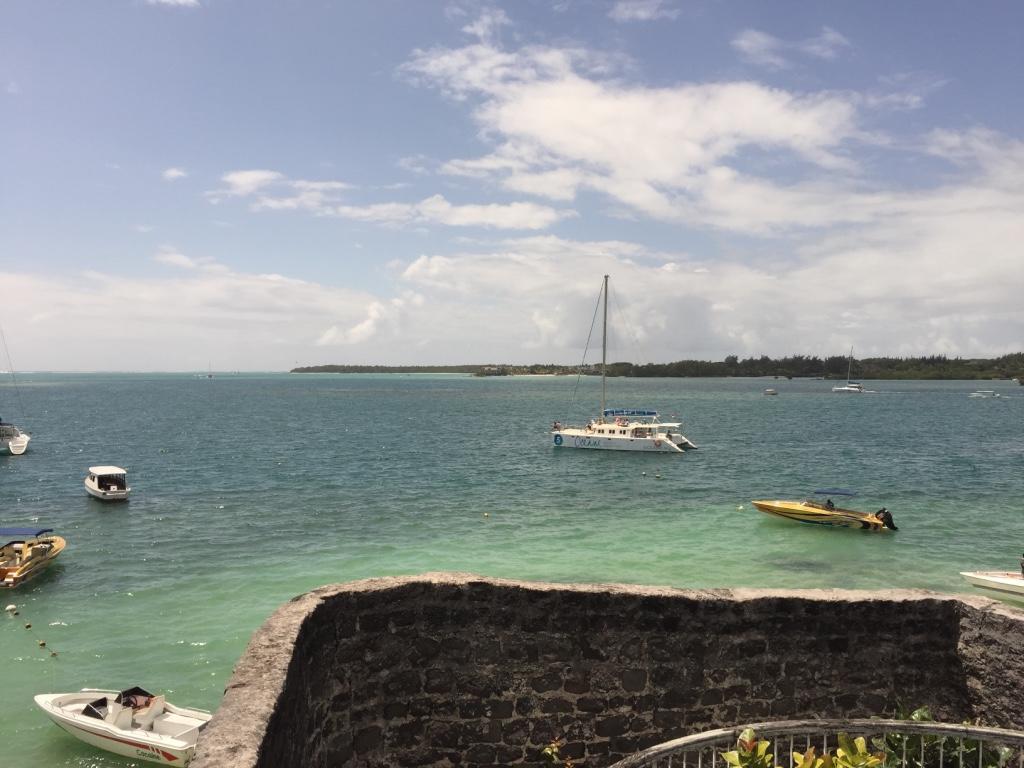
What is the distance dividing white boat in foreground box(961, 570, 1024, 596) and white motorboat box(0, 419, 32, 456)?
57.2 meters

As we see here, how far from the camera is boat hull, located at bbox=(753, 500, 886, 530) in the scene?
25.2m

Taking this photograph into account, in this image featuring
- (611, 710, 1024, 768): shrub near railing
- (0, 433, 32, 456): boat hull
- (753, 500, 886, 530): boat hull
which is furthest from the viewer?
(0, 433, 32, 456): boat hull

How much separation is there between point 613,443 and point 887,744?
47257 millimetres

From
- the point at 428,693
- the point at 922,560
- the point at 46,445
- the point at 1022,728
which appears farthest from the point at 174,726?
the point at 46,445

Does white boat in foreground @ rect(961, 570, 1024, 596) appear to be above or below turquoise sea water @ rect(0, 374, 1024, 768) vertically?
above

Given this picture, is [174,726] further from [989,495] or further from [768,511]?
[989,495]

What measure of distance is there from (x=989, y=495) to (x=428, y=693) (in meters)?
36.2

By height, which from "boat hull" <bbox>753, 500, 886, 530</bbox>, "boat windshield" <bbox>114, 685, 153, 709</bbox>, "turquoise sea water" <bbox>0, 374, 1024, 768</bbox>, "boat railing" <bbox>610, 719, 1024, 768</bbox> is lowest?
"turquoise sea water" <bbox>0, 374, 1024, 768</bbox>

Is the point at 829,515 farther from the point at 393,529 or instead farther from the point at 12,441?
the point at 12,441

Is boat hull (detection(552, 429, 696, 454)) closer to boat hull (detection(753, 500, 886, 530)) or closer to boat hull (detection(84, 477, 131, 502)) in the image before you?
boat hull (detection(753, 500, 886, 530))

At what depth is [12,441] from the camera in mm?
50312

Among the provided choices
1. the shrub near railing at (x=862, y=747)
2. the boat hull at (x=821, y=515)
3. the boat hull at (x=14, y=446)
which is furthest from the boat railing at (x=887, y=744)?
the boat hull at (x=14, y=446)

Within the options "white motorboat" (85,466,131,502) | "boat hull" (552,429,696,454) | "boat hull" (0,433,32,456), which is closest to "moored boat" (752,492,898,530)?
"boat hull" (552,429,696,454)

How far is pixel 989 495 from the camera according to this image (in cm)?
3284
